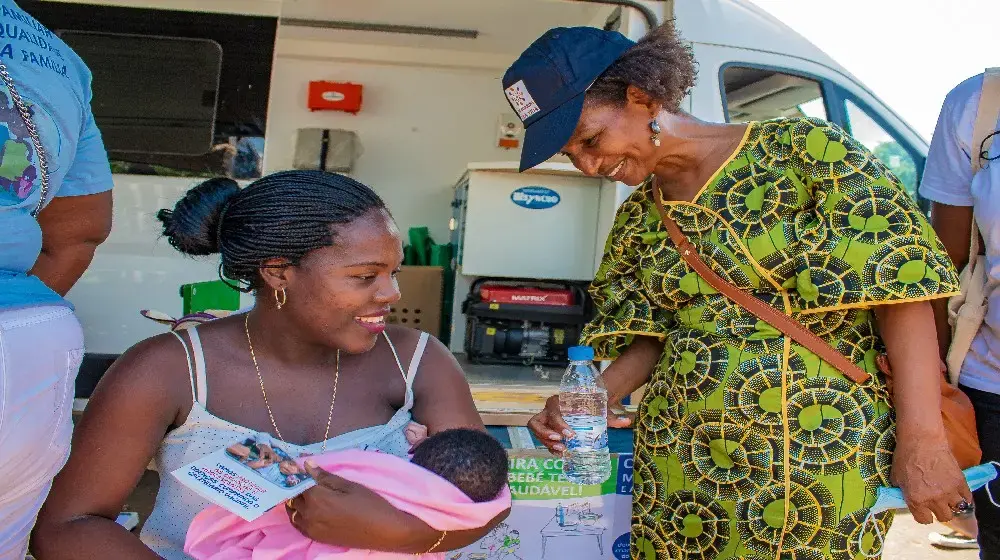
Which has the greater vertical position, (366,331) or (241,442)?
(366,331)

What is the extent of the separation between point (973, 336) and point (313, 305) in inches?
66.2

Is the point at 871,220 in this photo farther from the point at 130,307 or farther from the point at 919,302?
the point at 130,307

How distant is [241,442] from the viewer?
1675mm

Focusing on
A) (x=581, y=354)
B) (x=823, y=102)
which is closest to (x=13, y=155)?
(x=581, y=354)

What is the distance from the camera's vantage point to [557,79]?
203cm

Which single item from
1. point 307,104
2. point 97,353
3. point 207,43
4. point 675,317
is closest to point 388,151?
point 307,104

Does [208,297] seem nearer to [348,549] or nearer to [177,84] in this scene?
[177,84]

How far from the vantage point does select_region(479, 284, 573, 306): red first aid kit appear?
4.98m

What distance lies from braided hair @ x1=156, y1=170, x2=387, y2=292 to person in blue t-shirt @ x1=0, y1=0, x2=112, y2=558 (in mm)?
346

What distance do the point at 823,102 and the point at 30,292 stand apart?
3.92 m

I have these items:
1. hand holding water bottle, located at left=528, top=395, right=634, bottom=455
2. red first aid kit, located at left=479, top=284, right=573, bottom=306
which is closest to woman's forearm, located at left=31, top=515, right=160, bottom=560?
hand holding water bottle, located at left=528, top=395, right=634, bottom=455

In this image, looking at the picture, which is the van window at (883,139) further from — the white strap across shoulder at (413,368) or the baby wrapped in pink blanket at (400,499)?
the baby wrapped in pink blanket at (400,499)

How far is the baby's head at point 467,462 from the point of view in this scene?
66.0 inches

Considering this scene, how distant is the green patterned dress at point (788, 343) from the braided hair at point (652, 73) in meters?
0.22
